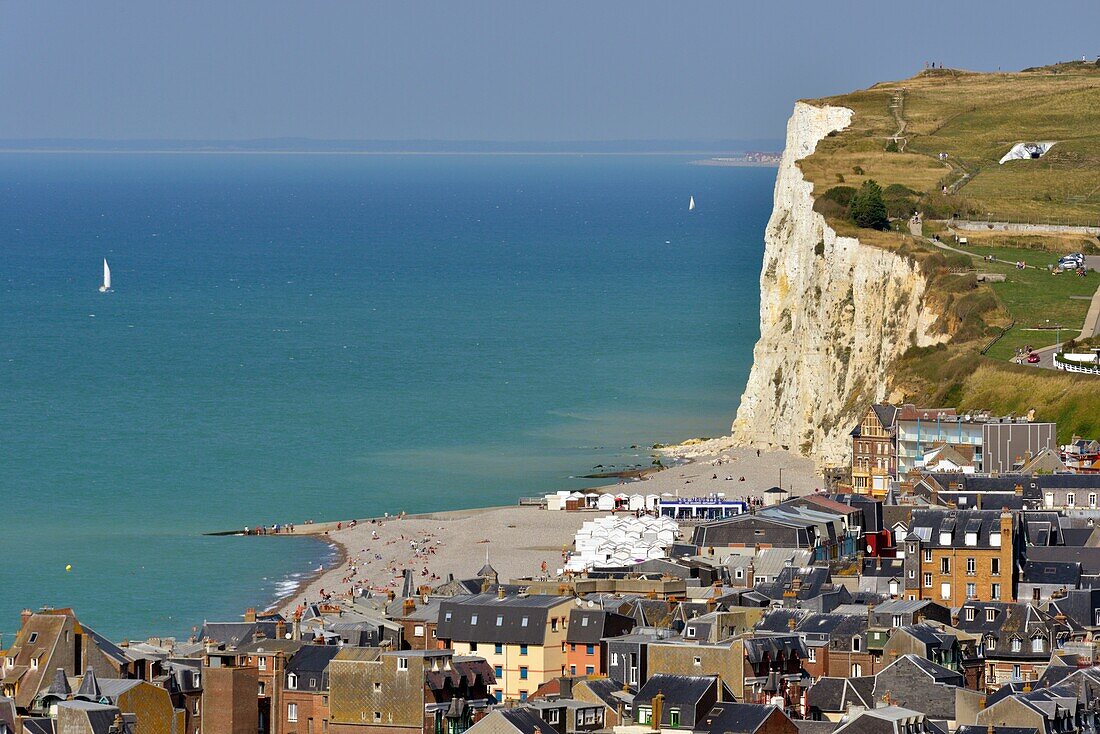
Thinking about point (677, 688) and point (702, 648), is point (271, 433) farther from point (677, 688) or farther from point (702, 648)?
point (677, 688)

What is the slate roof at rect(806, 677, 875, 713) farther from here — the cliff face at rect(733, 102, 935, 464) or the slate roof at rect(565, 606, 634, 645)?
the cliff face at rect(733, 102, 935, 464)


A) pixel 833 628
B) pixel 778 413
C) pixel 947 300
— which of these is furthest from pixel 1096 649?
pixel 778 413

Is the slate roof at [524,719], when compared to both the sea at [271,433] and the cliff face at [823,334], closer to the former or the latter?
the sea at [271,433]

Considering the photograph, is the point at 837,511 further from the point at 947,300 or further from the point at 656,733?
the point at 947,300

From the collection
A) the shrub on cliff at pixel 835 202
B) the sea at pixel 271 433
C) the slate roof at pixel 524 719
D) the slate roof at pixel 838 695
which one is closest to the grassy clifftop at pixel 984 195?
the shrub on cliff at pixel 835 202

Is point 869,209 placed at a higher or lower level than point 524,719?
higher

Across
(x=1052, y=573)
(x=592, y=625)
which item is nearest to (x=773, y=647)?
(x=592, y=625)
